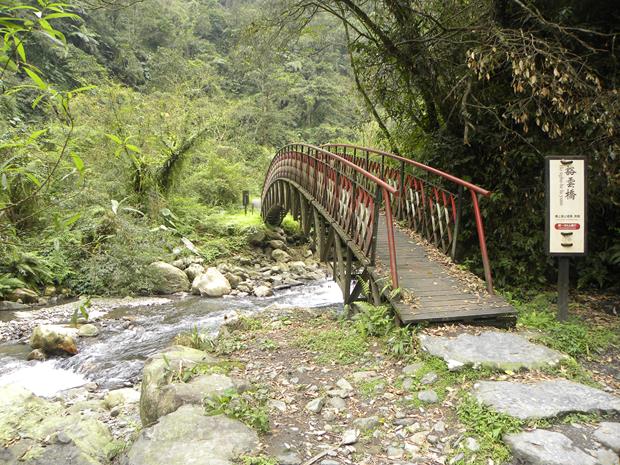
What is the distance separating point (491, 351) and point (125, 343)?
21.8 ft

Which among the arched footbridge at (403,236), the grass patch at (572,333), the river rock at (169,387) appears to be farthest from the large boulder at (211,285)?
the grass patch at (572,333)

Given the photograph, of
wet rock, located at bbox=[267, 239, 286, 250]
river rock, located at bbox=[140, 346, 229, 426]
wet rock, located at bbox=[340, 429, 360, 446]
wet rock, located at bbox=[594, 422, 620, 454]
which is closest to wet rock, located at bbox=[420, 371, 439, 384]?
wet rock, located at bbox=[340, 429, 360, 446]

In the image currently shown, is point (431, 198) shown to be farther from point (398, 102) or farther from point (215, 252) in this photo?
point (215, 252)

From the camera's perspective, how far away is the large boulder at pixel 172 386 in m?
3.86

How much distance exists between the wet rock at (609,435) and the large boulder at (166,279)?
34.8ft

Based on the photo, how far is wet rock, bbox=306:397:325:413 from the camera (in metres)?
3.83

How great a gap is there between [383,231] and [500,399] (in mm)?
4810

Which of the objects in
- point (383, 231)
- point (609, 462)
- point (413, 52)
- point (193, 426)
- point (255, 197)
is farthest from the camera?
point (255, 197)

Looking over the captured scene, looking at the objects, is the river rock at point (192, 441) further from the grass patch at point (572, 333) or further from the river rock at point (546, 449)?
the grass patch at point (572, 333)

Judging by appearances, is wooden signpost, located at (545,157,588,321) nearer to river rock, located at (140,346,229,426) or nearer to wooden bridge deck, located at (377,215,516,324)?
wooden bridge deck, located at (377,215,516,324)

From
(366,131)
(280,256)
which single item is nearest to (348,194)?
(280,256)

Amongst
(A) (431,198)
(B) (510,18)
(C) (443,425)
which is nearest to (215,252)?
(A) (431,198)

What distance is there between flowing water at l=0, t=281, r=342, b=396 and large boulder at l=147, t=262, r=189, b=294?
0.70m

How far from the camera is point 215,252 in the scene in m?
14.9
